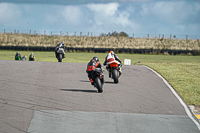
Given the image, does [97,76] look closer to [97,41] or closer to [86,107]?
[86,107]

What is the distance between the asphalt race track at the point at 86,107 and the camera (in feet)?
24.8

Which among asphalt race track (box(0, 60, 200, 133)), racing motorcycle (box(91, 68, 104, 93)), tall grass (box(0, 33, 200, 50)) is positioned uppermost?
tall grass (box(0, 33, 200, 50))

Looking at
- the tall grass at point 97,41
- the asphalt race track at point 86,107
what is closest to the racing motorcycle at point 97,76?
the asphalt race track at point 86,107

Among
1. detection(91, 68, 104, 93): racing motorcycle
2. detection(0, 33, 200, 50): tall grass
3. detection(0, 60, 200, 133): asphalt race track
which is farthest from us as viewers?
detection(0, 33, 200, 50): tall grass

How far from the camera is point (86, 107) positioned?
9.51 meters

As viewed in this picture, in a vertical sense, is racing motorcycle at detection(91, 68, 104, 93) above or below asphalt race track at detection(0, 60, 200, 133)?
above

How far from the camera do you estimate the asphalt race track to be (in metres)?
7.56

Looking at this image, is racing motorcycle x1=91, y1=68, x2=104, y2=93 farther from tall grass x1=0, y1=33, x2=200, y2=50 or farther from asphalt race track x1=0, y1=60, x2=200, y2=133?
tall grass x1=0, y1=33, x2=200, y2=50

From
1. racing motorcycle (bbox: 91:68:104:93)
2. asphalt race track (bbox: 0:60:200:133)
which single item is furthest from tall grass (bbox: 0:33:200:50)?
racing motorcycle (bbox: 91:68:104:93)

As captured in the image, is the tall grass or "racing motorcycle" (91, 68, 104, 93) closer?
"racing motorcycle" (91, 68, 104, 93)

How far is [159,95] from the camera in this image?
11969 mm

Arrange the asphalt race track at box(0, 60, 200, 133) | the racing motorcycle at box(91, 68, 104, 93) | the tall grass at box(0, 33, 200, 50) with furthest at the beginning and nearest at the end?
the tall grass at box(0, 33, 200, 50) → the racing motorcycle at box(91, 68, 104, 93) → the asphalt race track at box(0, 60, 200, 133)

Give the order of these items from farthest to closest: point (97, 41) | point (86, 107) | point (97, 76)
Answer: point (97, 41), point (97, 76), point (86, 107)

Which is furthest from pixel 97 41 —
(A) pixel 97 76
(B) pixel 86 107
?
(B) pixel 86 107
